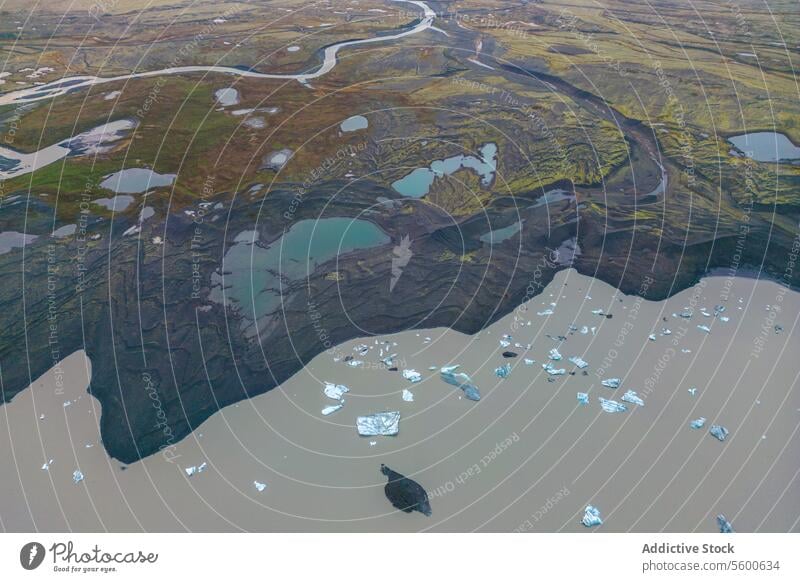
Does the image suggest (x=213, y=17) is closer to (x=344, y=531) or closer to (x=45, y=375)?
(x=45, y=375)

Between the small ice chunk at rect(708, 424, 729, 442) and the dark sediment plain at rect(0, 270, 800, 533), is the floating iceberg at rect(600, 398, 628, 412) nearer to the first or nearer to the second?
the dark sediment plain at rect(0, 270, 800, 533)

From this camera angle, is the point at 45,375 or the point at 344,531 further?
the point at 45,375

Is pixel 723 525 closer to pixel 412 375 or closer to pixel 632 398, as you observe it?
pixel 632 398

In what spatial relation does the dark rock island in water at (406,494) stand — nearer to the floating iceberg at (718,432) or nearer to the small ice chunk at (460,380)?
the small ice chunk at (460,380)

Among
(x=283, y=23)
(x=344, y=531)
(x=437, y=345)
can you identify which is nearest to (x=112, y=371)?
(x=344, y=531)

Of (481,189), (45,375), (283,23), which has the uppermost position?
(283,23)

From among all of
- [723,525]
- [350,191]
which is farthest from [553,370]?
[350,191]

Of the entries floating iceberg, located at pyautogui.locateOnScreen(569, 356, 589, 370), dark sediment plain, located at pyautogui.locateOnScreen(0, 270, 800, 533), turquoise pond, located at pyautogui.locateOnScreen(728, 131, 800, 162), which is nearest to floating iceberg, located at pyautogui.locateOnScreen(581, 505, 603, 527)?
dark sediment plain, located at pyautogui.locateOnScreen(0, 270, 800, 533)

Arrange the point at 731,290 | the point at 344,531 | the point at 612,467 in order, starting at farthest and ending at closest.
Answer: the point at 731,290 < the point at 612,467 < the point at 344,531
